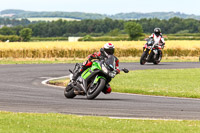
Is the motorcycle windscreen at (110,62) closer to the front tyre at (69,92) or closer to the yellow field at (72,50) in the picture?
the front tyre at (69,92)

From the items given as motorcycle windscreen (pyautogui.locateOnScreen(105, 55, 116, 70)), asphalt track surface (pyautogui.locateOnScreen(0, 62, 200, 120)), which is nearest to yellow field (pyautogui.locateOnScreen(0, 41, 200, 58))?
asphalt track surface (pyautogui.locateOnScreen(0, 62, 200, 120))

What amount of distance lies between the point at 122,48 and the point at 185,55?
20.8 ft

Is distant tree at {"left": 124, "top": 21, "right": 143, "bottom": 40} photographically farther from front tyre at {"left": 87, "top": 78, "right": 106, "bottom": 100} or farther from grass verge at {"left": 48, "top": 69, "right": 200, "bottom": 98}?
front tyre at {"left": 87, "top": 78, "right": 106, "bottom": 100}

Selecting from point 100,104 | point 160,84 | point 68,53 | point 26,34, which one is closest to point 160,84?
point 160,84

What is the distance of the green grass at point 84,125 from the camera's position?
9375 millimetres

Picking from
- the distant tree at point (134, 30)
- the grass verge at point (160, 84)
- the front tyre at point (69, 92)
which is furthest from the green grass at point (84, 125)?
the distant tree at point (134, 30)

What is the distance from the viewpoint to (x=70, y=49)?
4694 centimetres

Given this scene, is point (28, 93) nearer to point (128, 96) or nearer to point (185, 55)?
point (128, 96)

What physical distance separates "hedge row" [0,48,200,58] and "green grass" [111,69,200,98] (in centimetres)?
2271

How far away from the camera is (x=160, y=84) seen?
20.4 meters

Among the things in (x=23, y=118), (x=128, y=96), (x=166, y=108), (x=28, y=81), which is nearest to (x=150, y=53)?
(x=28, y=81)

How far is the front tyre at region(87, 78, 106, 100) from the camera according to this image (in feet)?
48.6

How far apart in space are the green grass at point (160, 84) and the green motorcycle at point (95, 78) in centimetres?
325

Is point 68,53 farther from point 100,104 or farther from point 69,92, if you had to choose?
point 100,104
